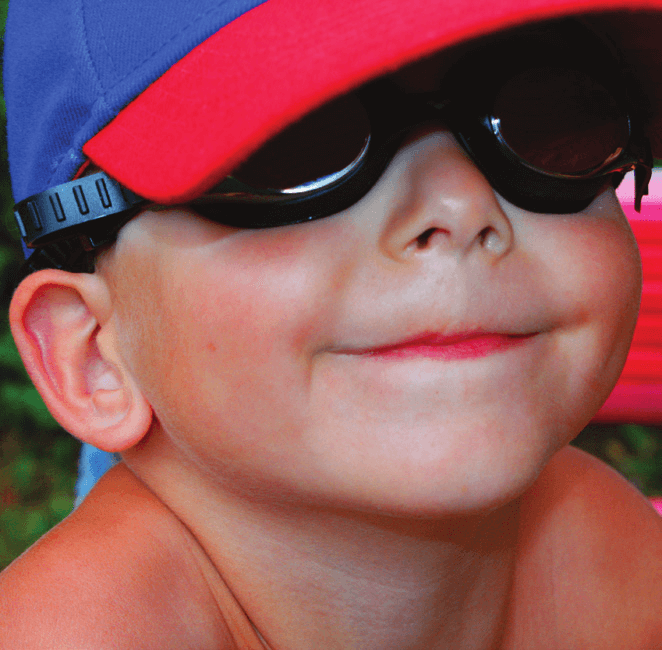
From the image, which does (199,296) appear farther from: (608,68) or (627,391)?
(627,391)

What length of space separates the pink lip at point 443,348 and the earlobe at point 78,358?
0.39 meters

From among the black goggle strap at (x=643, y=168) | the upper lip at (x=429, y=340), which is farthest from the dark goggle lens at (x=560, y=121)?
the upper lip at (x=429, y=340)

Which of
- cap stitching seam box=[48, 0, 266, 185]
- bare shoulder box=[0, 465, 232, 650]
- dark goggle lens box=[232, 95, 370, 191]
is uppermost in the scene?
cap stitching seam box=[48, 0, 266, 185]

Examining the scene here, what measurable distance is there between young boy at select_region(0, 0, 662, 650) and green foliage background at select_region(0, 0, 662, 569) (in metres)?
1.40

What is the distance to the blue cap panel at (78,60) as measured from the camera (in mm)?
820

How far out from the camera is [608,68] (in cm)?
95

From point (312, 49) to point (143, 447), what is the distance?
68 centimetres

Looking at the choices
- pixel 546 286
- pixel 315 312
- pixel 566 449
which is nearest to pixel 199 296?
pixel 315 312

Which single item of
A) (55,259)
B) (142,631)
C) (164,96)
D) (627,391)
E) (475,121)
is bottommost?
(627,391)

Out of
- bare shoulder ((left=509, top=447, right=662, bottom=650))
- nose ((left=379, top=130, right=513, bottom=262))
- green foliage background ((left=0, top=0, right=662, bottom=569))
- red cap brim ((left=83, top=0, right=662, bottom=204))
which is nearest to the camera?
red cap brim ((left=83, top=0, right=662, bottom=204))

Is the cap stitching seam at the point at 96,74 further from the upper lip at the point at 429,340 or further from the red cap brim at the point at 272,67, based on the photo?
the upper lip at the point at 429,340

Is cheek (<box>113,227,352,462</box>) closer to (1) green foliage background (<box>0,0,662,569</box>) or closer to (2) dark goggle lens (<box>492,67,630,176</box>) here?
(2) dark goggle lens (<box>492,67,630,176</box>)

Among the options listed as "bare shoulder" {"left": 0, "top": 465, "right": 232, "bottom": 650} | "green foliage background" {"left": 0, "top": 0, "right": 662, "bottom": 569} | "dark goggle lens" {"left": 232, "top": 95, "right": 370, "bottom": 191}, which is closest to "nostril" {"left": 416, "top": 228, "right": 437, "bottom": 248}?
"dark goggle lens" {"left": 232, "top": 95, "right": 370, "bottom": 191}

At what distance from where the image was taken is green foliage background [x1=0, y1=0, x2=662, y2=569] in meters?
2.41
